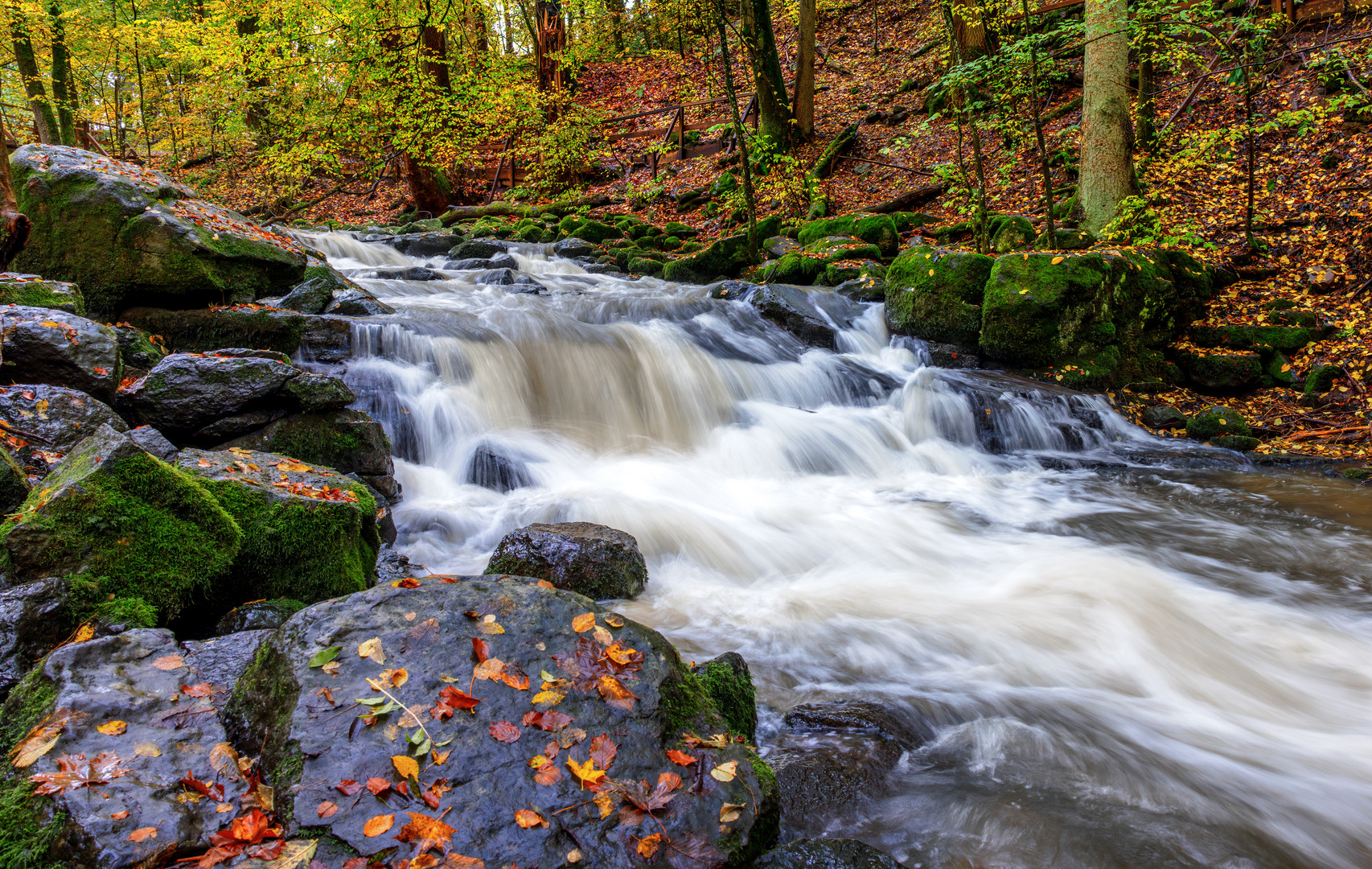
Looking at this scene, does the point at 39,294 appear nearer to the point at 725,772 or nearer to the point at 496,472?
the point at 496,472

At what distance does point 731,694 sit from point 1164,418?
7697mm

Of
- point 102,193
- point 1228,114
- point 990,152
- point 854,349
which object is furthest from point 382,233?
point 1228,114

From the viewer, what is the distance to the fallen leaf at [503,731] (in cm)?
210

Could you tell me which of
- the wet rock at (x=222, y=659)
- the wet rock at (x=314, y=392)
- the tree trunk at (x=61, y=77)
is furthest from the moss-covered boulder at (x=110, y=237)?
the tree trunk at (x=61, y=77)

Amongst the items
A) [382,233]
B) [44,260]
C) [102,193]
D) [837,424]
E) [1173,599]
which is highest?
[382,233]

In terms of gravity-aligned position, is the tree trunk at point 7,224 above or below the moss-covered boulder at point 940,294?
above

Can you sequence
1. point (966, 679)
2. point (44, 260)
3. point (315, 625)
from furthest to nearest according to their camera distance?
point (44, 260) < point (966, 679) < point (315, 625)

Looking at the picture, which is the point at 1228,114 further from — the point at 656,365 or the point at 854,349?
the point at 656,365

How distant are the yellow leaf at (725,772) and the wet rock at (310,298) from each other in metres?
7.84

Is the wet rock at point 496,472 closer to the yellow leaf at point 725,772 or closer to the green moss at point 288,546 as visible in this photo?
the green moss at point 288,546

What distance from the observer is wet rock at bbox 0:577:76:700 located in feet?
8.25

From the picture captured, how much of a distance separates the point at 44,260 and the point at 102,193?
2.82 feet

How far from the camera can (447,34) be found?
1844cm

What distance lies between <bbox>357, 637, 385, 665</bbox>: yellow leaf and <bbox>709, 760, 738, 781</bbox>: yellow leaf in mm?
1105
